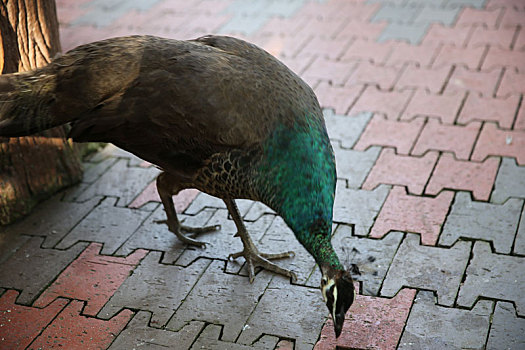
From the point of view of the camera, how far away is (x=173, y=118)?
274 cm

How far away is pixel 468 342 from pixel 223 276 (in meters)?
1.20

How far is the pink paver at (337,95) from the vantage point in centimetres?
461

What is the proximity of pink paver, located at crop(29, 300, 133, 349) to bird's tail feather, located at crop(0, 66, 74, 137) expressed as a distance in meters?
0.88

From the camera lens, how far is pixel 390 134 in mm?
4238

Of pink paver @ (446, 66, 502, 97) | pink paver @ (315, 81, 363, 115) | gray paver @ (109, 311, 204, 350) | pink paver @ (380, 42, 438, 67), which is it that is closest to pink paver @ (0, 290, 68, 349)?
gray paver @ (109, 311, 204, 350)

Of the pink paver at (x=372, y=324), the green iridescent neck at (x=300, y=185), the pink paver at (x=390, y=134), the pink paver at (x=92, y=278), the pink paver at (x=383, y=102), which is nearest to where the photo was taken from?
the green iridescent neck at (x=300, y=185)

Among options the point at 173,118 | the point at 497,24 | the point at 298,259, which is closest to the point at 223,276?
the point at 298,259

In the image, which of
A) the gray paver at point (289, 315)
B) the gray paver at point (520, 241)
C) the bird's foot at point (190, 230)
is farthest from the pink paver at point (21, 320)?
the gray paver at point (520, 241)

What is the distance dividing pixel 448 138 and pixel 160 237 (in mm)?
1903

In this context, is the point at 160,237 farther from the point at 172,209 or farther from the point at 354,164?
the point at 354,164

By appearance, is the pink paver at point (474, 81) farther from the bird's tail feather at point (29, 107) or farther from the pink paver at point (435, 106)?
the bird's tail feather at point (29, 107)

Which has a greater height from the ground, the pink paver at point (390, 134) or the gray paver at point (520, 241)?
the pink paver at point (390, 134)

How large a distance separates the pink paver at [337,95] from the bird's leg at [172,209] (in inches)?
58.1

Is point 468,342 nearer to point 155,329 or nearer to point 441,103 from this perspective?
point 155,329
